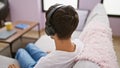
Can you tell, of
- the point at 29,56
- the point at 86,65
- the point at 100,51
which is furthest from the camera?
the point at 29,56

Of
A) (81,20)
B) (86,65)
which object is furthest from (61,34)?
(81,20)

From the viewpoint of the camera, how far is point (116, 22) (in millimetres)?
3207

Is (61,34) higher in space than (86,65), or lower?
higher

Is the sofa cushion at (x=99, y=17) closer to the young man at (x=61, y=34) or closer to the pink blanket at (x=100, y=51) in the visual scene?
the pink blanket at (x=100, y=51)

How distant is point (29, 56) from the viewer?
5.52 feet

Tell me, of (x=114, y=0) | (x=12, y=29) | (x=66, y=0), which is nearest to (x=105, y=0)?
(x=114, y=0)

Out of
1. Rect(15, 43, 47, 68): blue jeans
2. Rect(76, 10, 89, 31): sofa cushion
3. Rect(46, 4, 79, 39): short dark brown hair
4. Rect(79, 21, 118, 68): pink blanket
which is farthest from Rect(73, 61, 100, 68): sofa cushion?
Rect(76, 10, 89, 31): sofa cushion

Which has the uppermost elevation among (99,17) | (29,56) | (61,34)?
(61,34)

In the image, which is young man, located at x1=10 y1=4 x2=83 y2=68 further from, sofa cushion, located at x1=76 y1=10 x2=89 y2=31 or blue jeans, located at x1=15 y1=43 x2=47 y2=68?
sofa cushion, located at x1=76 y1=10 x2=89 y2=31

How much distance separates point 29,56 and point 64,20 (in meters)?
0.87

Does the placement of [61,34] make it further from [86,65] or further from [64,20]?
[86,65]

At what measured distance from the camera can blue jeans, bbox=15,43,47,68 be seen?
5.13ft

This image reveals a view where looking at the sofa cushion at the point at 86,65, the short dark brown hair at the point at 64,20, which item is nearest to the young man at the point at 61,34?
the short dark brown hair at the point at 64,20

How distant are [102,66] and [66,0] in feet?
8.96
